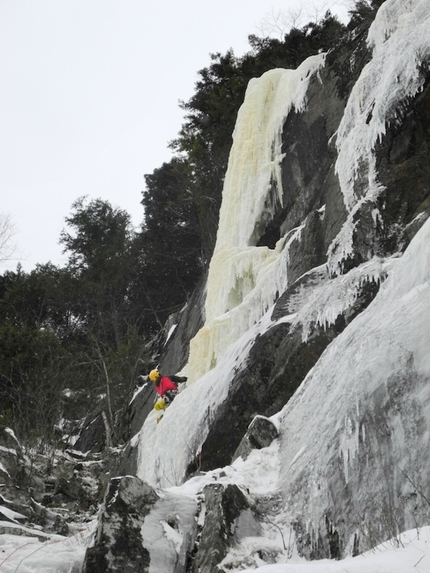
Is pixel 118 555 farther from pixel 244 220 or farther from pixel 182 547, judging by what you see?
pixel 244 220

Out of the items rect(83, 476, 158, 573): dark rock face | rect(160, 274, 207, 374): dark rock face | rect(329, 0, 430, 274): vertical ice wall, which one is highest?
rect(329, 0, 430, 274): vertical ice wall

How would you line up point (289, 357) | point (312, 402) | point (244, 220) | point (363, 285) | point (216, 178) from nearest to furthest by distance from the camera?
point (312, 402) → point (363, 285) → point (289, 357) → point (244, 220) → point (216, 178)

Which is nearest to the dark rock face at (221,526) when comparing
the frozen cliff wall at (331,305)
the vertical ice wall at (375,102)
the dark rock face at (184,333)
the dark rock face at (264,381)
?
the frozen cliff wall at (331,305)

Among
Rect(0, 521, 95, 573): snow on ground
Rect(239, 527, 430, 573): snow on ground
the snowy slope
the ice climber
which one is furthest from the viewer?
the ice climber

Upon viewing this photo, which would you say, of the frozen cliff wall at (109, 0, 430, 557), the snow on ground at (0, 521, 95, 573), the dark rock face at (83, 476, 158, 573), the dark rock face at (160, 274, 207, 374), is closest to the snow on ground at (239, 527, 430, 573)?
the frozen cliff wall at (109, 0, 430, 557)

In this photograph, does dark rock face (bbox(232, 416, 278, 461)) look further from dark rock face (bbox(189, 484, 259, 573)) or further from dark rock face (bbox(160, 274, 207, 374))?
dark rock face (bbox(160, 274, 207, 374))

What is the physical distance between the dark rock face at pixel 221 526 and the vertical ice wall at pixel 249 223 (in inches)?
210

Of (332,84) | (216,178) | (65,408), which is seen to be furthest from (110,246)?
(332,84)

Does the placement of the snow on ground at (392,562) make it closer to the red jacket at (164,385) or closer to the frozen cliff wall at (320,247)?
the frozen cliff wall at (320,247)

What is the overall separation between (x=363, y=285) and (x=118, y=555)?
12.4 ft

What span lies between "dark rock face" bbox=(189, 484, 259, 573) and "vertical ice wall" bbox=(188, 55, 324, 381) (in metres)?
5.34

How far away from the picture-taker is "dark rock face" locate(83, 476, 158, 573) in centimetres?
538

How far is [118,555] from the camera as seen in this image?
214 inches

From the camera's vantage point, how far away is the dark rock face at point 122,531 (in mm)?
5383
